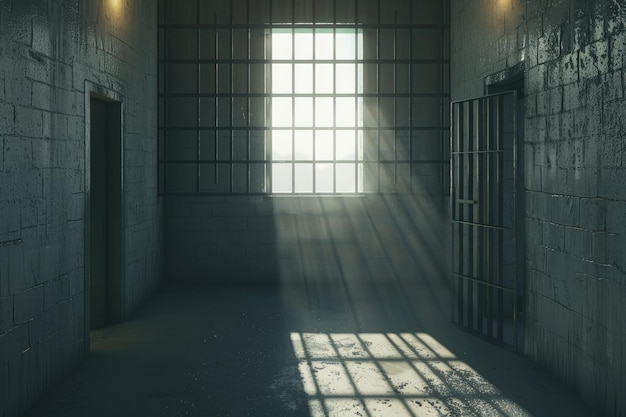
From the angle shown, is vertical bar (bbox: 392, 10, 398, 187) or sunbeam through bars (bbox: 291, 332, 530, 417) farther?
vertical bar (bbox: 392, 10, 398, 187)

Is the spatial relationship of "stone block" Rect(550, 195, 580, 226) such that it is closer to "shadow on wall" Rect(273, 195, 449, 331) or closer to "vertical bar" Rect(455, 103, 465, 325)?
"vertical bar" Rect(455, 103, 465, 325)

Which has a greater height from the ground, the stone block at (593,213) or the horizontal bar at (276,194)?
the horizontal bar at (276,194)

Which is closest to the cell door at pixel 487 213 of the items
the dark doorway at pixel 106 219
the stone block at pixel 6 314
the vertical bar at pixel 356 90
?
the vertical bar at pixel 356 90

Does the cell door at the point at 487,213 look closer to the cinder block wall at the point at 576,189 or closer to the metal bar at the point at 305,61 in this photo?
the cinder block wall at the point at 576,189

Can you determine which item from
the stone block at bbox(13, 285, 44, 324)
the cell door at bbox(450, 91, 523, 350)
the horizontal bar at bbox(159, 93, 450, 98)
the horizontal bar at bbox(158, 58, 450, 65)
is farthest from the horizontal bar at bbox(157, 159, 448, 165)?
the stone block at bbox(13, 285, 44, 324)

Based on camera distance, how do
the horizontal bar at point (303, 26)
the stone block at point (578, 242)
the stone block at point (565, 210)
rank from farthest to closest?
the horizontal bar at point (303, 26) < the stone block at point (565, 210) < the stone block at point (578, 242)

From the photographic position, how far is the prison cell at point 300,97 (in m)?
7.91

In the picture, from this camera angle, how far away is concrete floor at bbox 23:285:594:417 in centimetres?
384

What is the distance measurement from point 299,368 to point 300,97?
4048 mm

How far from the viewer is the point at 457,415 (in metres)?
3.70

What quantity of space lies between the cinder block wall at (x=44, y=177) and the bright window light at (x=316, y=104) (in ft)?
8.01

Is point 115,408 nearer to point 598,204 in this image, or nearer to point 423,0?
point 598,204

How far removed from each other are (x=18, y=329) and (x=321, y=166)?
4.77 metres

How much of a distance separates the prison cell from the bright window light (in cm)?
1
